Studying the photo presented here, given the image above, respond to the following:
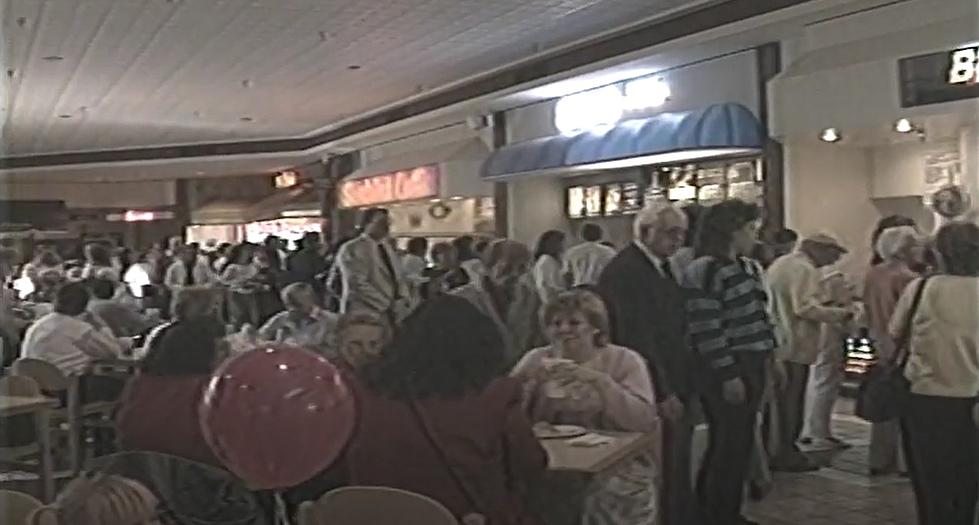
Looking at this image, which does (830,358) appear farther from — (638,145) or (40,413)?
(40,413)

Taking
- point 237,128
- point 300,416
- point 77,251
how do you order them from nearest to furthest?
point 300,416 < point 77,251 < point 237,128

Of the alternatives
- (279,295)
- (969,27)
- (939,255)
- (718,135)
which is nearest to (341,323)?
(279,295)

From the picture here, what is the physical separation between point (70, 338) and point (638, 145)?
1521 mm

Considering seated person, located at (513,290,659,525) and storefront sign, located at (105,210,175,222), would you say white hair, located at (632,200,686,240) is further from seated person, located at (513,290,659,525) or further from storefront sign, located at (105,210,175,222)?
storefront sign, located at (105,210,175,222)

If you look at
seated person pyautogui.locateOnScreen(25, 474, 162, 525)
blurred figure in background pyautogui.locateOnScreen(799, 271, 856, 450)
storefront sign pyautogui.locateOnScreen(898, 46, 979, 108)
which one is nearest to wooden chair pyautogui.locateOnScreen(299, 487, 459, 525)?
seated person pyautogui.locateOnScreen(25, 474, 162, 525)

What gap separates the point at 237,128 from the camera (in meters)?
3.09

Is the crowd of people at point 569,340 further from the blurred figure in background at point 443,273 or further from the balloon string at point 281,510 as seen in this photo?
the balloon string at point 281,510

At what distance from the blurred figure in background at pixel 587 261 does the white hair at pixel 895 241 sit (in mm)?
772

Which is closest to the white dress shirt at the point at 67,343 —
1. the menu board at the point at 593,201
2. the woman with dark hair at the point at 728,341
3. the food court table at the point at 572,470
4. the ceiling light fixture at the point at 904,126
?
the food court table at the point at 572,470

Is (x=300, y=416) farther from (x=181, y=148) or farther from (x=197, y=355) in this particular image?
(x=181, y=148)

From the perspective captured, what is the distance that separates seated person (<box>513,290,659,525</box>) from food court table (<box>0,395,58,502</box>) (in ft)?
3.56

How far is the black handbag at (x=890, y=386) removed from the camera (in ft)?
9.22

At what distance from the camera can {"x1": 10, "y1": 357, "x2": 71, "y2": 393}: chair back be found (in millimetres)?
2674

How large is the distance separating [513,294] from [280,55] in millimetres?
1062
